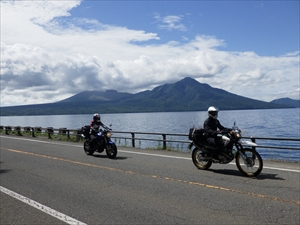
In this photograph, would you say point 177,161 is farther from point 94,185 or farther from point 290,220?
point 290,220

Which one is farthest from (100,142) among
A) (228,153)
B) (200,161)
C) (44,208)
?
(44,208)

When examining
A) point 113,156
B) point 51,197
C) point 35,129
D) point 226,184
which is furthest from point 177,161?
point 35,129

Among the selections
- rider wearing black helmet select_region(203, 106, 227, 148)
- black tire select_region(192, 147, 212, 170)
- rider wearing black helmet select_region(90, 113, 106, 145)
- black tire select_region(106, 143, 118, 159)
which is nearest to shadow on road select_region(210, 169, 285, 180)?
black tire select_region(192, 147, 212, 170)

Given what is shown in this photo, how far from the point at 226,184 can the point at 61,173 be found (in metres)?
5.45

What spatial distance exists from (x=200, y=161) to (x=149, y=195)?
3346 mm

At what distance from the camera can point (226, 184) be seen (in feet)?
25.5

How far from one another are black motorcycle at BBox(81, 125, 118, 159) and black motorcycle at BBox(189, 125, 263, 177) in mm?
4540

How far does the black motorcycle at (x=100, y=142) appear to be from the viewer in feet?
44.0

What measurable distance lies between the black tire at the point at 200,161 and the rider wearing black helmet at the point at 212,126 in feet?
2.13

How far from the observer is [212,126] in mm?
9484

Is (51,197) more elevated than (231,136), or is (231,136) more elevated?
(231,136)

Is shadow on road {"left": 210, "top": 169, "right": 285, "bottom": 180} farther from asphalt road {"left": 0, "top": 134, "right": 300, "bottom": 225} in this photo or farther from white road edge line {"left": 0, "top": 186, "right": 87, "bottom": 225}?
white road edge line {"left": 0, "top": 186, "right": 87, "bottom": 225}

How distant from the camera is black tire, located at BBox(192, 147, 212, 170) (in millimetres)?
9766

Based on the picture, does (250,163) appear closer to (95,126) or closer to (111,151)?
(111,151)
